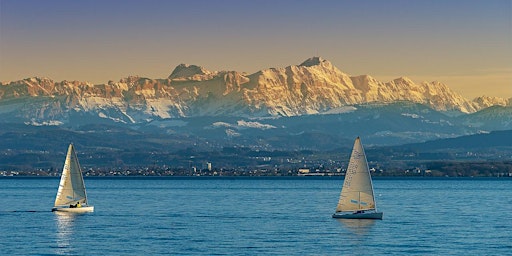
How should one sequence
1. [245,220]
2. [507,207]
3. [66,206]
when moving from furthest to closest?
[507,207], [66,206], [245,220]

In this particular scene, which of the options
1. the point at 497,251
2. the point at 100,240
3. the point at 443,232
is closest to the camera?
the point at 497,251

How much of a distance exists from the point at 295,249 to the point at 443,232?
20.9m

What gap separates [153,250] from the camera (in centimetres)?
9056

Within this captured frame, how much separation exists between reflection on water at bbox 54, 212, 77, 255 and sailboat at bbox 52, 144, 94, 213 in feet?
3.77

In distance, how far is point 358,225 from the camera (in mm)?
111125

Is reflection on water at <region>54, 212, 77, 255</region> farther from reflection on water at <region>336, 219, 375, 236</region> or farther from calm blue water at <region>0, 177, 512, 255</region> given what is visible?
reflection on water at <region>336, 219, 375, 236</region>

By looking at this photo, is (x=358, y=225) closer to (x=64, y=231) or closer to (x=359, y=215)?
(x=359, y=215)

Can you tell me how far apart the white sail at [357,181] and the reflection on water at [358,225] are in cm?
185

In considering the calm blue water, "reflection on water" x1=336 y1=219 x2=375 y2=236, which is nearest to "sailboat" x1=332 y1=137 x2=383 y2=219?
"reflection on water" x1=336 y1=219 x2=375 y2=236

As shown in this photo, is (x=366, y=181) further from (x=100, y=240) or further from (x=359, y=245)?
(x=100, y=240)

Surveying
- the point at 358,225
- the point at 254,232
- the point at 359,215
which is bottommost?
the point at 254,232

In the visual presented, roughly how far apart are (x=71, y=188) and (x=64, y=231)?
78.0 ft

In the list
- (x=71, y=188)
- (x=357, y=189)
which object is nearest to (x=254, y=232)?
(x=357, y=189)

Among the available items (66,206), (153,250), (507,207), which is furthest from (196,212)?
(153,250)
